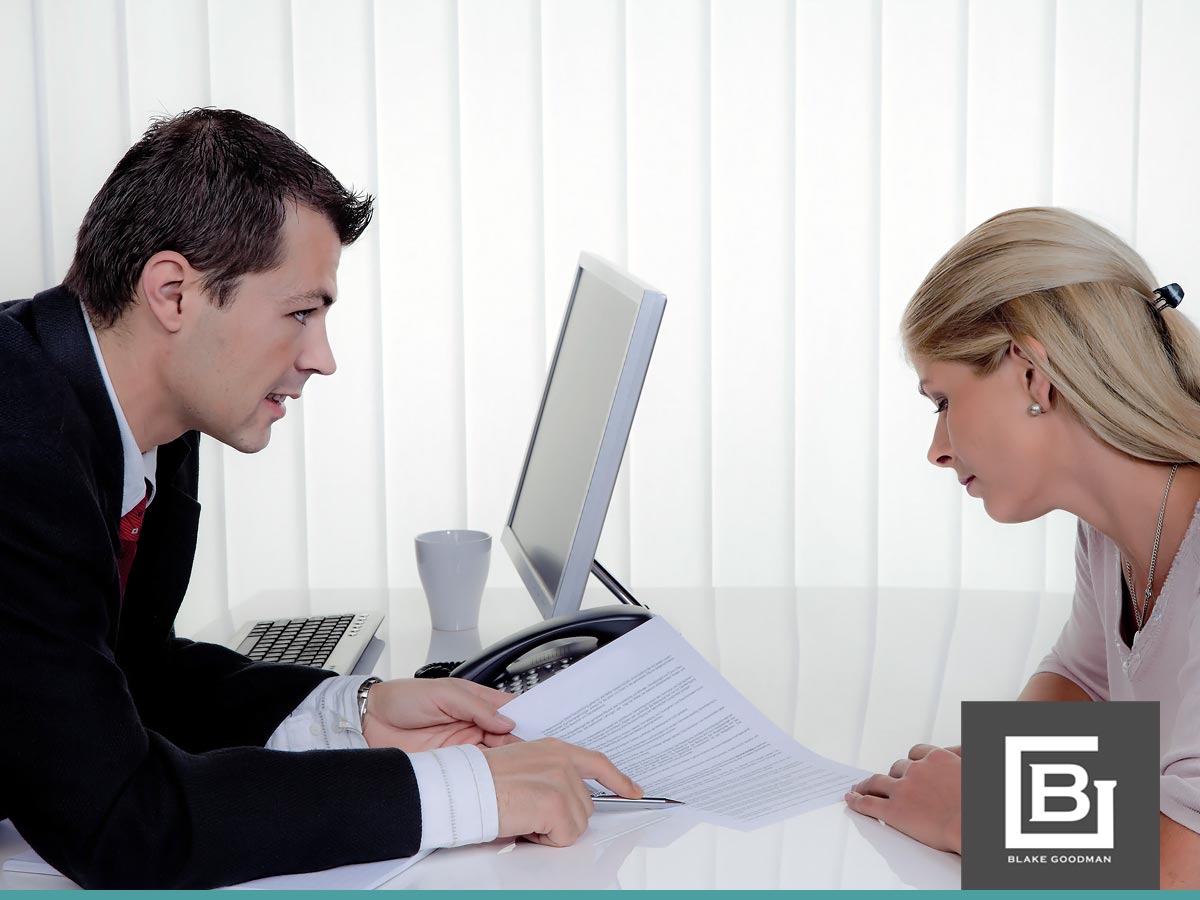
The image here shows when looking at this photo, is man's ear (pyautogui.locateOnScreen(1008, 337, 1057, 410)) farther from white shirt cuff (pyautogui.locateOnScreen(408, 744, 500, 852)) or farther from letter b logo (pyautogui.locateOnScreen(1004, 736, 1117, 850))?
white shirt cuff (pyautogui.locateOnScreen(408, 744, 500, 852))

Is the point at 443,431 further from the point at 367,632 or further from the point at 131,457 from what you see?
the point at 131,457

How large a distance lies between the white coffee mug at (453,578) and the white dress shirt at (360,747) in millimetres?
373

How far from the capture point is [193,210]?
1085 millimetres

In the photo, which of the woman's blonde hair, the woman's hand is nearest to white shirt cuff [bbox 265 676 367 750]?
the woman's hand

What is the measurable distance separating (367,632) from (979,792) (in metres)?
0.91

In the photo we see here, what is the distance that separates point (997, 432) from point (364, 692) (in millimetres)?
727

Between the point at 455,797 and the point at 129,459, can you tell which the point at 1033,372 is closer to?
the point at 455,797

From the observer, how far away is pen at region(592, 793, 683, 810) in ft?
3.24

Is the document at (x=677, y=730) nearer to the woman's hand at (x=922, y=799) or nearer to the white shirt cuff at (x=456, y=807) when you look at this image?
the woman's hand at (x=922, y=799)

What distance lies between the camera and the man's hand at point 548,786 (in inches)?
35.8

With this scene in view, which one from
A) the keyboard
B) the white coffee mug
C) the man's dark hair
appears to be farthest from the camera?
the white coffee mug

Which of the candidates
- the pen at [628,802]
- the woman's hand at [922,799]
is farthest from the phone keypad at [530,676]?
the woman's hand at [922,799]

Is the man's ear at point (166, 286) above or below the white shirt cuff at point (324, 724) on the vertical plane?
above

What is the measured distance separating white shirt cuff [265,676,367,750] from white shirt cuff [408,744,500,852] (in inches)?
10.3
